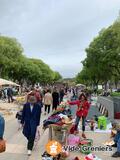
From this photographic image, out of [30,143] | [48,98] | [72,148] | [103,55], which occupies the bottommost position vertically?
[72,148]

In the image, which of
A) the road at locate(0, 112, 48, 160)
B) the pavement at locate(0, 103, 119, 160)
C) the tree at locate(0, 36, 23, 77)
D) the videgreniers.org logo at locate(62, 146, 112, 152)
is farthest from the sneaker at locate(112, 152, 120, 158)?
the tree at locate(0, 36, 23, 77)

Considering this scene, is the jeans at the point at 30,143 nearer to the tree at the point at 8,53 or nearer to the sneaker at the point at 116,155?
the sneaker at the point at 116,155

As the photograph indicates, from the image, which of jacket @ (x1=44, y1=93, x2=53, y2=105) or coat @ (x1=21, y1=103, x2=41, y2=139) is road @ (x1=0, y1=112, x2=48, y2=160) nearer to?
coat @ (x1=21, y1=103, x2=41, y2=139)

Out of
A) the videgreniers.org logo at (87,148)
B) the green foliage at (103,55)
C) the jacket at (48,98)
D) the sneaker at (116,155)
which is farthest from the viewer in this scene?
the green foliage at (103,55)

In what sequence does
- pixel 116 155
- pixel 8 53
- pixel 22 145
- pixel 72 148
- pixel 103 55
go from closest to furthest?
1. pixel 116 155
2. pixel 72 148
3. pixel 22 145
4. pixel 103 55
5. pixel 8 53

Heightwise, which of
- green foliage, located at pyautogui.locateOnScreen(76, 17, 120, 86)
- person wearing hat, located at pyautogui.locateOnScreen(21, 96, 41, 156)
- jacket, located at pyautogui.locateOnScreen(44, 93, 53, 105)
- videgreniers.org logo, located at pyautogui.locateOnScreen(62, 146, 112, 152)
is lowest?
videgreniers.org logo, located at pyautogui.locateOnScreen(62, 146, 112, 152)

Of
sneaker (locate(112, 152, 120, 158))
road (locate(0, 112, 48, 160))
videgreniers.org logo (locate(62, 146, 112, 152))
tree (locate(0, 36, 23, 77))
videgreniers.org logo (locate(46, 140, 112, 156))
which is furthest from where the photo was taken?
tree (locate(0, 36, 23, 77))

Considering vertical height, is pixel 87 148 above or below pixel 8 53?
below

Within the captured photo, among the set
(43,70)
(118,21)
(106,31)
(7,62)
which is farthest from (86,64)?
(43,70)

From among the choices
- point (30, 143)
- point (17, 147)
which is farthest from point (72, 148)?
point (17, 147)

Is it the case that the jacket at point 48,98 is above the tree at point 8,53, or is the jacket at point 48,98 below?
below

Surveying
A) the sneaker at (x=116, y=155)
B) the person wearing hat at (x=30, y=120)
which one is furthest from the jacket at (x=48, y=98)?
the sneaker at (x=116, y=155)

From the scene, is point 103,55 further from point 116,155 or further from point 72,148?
point 116,155

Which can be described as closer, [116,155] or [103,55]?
[116,155]
